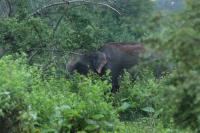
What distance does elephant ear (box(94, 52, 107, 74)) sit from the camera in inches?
640

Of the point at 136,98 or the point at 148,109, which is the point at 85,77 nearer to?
the point at 148,109

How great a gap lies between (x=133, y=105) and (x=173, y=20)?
8874mm

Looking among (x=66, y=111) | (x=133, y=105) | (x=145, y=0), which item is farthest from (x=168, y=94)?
(x=145, y=0)

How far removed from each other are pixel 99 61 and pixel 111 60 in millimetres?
1205

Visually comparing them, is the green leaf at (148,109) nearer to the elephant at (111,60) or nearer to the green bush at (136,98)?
the green bush at (136,98)

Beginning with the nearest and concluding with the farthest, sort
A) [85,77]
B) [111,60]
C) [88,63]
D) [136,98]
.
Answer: [85,77] < [136,98] < [88,63] < [111,60]

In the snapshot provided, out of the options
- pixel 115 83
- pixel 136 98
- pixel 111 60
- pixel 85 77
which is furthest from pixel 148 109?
pixel 111 60

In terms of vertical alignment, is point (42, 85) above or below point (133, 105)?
above

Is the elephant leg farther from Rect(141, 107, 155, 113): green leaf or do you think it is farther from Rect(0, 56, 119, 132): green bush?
Rect(0, 56, 119, 132): green bush

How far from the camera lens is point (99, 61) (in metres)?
16.4

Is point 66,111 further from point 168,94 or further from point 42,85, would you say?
point 168,94

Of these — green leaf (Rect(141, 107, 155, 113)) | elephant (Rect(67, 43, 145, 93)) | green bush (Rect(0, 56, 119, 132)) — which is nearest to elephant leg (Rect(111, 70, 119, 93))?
elephant (Rect(67, 43, 145, 93))

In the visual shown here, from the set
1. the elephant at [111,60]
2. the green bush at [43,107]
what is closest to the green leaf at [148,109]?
the green bush at [43,107]

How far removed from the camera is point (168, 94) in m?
4.33
